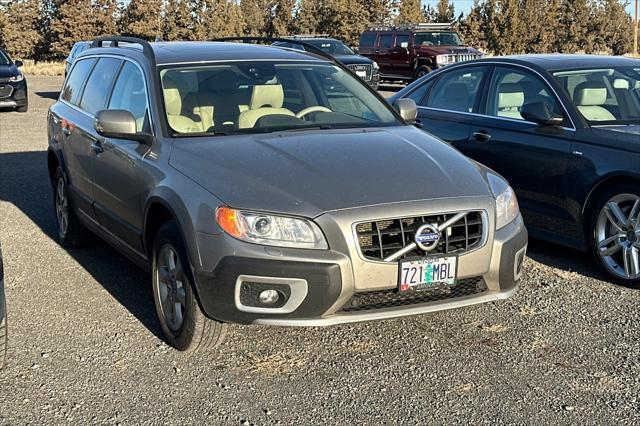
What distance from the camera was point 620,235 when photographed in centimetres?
537

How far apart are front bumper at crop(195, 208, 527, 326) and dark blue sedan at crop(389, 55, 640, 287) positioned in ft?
5.94

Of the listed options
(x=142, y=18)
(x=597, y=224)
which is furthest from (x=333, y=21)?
(x=597, y=224)

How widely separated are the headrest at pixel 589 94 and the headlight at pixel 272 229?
309cm

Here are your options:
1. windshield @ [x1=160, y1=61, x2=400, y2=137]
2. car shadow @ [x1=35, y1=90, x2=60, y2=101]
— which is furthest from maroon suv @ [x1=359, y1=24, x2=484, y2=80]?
windshield @ [x1=160, y1=61, x2=400, y2=137]

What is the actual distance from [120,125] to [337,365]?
1924 millimetres

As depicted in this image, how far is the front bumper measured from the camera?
3.72m

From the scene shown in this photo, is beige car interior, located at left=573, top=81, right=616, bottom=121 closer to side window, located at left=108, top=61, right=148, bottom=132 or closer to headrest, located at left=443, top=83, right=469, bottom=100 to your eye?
headrest, located at left=443, top=83, right=469, bottom=100

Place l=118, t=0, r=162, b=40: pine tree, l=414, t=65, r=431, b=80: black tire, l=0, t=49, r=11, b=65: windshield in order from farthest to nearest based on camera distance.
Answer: l=118, t=0, r=162, b=40: pine tree < l=414, t=65, r=431, b=80: black tire < l=0, t=49, r=11, b=65: windshield

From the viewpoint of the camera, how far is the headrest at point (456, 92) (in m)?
7.02

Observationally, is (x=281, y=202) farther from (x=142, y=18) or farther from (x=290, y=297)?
(x=142, y=18)

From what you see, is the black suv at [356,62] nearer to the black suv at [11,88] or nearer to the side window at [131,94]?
the black suv at [11,88]

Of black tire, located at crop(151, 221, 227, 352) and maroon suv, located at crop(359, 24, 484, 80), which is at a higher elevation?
maroon suv, located at crop(359, 24, 484, 80)

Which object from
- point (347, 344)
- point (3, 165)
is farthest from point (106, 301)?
point (3, 165)

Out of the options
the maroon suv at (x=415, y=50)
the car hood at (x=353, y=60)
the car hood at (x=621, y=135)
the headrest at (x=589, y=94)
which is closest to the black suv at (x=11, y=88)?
the car hood at (x=353, y=60)
